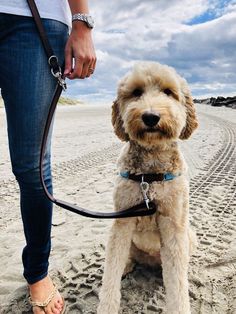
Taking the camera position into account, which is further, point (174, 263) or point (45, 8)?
point (174, 263)

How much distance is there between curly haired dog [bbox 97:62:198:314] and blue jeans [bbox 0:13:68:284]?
603 millimetres

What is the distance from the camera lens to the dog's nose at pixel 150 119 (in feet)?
8.26

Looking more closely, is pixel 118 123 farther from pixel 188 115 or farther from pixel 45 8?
pixel 45 8

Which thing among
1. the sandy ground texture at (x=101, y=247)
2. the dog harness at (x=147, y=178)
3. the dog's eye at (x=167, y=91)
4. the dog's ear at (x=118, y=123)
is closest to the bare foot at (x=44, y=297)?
the sandy ground texture at (x=101, y=247)

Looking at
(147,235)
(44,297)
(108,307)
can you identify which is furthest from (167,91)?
(44,297)

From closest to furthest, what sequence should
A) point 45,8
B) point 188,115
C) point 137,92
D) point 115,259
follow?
point 45,8, point 115,259, point 137,92, point 188,115

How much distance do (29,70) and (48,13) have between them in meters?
0.34

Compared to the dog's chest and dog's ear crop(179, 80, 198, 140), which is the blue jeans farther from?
dog's ear crop(179, 80, 198, 140)

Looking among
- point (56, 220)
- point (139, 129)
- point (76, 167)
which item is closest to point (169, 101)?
point (139, 129)

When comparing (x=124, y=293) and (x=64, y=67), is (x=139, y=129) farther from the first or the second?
(x=124, y=293)

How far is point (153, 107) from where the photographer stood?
2.54 metres

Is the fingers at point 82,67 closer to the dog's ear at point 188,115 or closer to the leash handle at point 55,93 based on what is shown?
the leash handle at point 55,93

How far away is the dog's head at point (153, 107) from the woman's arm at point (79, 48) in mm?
534

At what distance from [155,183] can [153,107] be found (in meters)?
0.52
